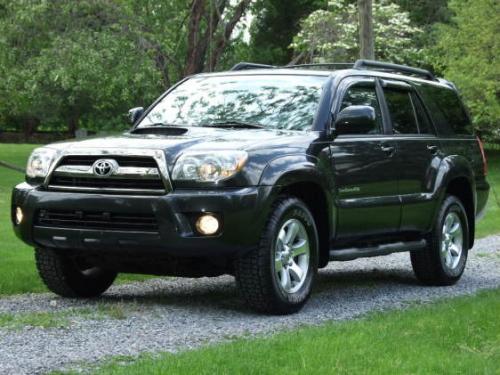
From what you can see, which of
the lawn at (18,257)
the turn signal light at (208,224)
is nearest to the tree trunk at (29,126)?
the lawn at (18,257)

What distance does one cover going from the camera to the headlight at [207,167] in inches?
283

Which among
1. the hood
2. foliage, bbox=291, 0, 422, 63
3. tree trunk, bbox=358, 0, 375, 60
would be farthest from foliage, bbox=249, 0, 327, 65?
the hood

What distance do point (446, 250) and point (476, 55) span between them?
26.0 m

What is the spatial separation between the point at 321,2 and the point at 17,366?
130 feet

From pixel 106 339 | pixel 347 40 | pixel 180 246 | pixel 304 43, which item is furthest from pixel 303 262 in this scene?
pixel 304 43

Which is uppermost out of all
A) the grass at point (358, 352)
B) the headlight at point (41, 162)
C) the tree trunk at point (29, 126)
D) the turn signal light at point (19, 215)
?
the headlight at point (41, 162)

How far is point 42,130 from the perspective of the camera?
79375 mm

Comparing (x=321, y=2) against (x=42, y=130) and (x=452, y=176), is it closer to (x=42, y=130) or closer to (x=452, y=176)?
(x=452, y=176)

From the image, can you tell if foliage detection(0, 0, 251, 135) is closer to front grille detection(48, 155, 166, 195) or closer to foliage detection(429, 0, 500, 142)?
foliage detection(429, 0, 500, 142)

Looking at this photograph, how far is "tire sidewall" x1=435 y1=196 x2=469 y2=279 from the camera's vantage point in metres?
9.76

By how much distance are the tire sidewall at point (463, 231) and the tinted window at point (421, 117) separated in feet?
2.24

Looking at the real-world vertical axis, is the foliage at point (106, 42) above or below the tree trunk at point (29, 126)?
above

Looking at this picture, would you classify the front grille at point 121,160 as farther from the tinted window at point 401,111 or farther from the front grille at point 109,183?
the tinted window at point 401,111

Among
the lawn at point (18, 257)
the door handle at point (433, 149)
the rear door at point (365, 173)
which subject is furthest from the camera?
the door handle at point (433, 149)
